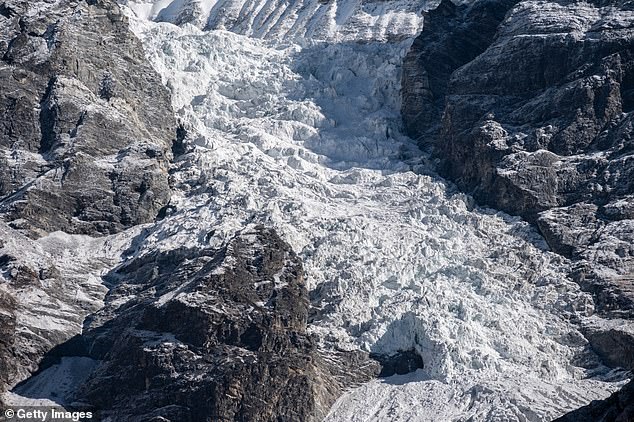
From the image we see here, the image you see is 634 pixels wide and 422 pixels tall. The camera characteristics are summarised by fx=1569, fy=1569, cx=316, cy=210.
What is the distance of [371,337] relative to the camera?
402 feet

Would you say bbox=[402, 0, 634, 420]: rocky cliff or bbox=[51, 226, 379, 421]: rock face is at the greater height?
bbox=[402, 0, 634, 420]: rocky cliff

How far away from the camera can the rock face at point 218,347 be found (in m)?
115

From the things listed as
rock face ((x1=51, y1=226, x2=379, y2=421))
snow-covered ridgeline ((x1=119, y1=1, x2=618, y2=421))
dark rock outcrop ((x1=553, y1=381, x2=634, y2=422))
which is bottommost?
rock face ((x1=51, y1=226, x2=379, y2=421))

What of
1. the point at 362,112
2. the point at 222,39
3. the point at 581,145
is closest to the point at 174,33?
the point at 222,39

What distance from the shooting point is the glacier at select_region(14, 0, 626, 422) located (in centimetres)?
11725

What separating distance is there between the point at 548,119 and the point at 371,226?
2281 cm

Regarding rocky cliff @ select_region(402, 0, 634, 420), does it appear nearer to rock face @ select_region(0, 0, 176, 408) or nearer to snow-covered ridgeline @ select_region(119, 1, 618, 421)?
snow-covered ridgeline @ select_region(119, 1, 618, 421)

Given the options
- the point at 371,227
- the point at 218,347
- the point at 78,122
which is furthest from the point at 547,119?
the point at 218,347

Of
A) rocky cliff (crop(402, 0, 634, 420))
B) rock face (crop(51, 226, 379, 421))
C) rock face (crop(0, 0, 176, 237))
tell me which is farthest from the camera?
rock face (crop(0, 0, 176, 237))

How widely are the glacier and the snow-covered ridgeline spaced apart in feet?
0.52

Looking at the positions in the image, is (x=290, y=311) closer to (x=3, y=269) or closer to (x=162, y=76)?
(x=3, y=269)

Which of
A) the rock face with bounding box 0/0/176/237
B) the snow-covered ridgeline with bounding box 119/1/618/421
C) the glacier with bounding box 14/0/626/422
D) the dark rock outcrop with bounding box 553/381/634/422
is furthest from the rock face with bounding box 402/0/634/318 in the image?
the dark rock outcrop with bounding box 553/381/634/422

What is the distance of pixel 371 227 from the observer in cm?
13500

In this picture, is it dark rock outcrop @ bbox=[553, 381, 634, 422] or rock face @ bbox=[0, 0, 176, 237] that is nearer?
dark rock outcrop @ bbox=[553, 381, 634, 422]
